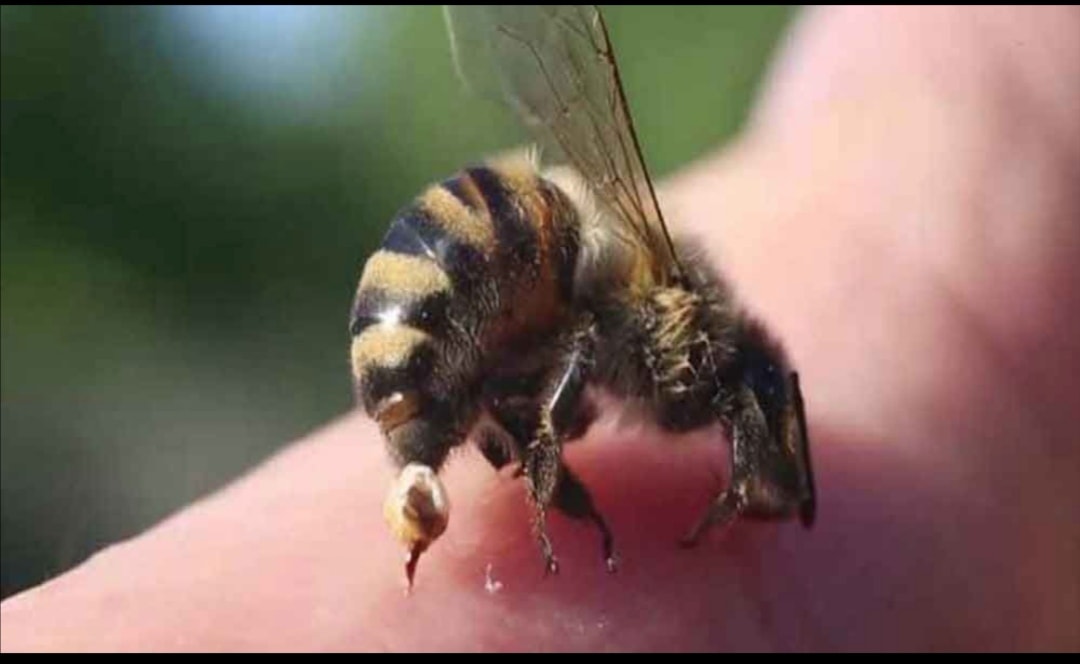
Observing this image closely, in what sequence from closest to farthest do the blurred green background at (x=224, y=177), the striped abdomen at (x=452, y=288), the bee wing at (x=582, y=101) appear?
the striped abdomen at (x=452, y=288), the bee wing at (x=582, y=101), the blurred green background at (x=224, y=177)

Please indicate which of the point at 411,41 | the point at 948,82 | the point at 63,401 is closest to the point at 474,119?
the point at 411,41

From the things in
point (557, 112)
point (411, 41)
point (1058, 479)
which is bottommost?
point (411, 41)

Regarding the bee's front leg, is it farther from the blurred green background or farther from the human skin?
the blurred green background

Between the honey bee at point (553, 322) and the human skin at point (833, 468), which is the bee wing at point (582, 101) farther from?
the human skin at point (833, 468)

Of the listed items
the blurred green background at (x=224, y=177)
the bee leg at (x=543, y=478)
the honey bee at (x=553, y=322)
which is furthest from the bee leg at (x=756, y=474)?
the blurred green background at (x=224, y=177)

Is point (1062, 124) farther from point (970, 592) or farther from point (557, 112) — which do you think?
point (557, 112)

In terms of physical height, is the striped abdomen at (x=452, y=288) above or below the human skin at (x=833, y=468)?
above

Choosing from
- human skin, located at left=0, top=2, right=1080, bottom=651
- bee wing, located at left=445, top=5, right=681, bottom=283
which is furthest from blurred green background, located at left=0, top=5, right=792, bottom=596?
bee wing, located at left=445, top=5, right=681, bottom=283

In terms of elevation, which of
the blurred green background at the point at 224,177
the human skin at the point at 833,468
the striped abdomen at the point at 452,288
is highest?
the striped abdomen at the point at 452,288
